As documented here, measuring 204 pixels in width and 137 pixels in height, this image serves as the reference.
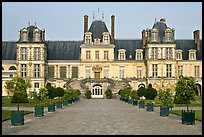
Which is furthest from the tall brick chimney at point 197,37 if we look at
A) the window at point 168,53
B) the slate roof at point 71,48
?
the window at point 168,53

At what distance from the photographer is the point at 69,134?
440 inches

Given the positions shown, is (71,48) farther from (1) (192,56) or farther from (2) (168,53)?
(1) (192,56)

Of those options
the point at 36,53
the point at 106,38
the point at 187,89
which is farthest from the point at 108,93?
the point at 187,89

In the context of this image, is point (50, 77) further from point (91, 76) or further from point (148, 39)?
point (148, 39)

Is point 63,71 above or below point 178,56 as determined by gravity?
below

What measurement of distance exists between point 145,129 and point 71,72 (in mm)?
40028

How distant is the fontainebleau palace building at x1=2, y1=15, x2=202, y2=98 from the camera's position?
49.6 meters

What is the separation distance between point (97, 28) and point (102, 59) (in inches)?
171

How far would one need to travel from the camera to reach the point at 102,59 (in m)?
51.7

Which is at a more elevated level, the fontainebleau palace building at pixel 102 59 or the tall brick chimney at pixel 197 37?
the tall brick chimney at pixel 197 37

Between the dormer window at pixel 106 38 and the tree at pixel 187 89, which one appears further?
the dormer window at pixel 106 38

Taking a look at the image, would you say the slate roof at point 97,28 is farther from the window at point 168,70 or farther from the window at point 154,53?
the window at point 168,70

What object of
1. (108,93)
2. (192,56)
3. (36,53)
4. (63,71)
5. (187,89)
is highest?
(36,53)

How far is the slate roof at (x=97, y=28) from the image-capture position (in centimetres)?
5225
